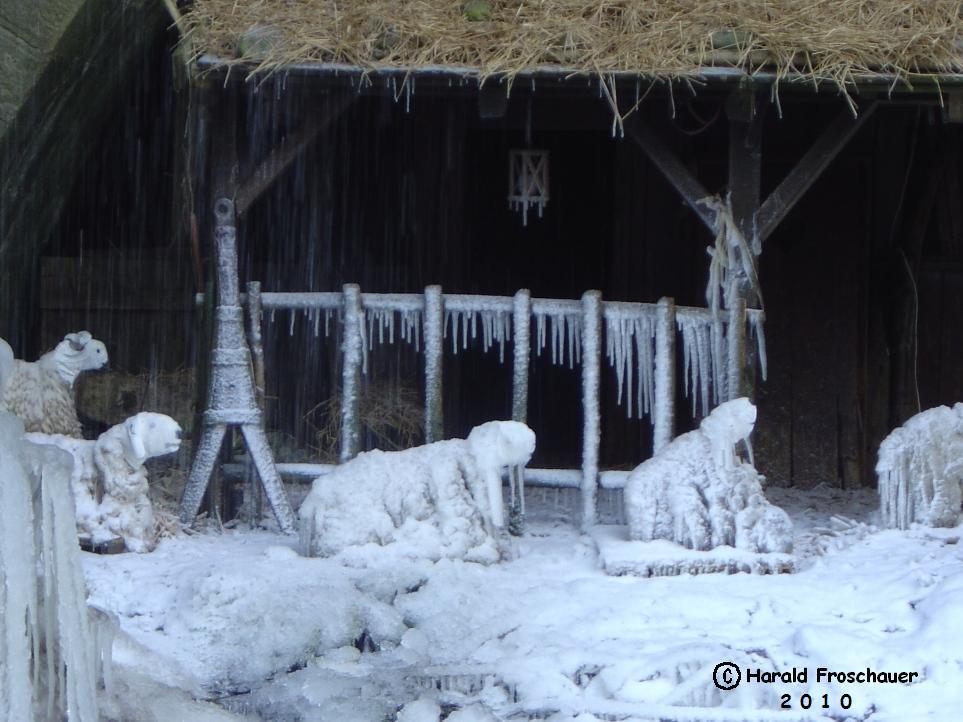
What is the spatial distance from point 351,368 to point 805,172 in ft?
9.08

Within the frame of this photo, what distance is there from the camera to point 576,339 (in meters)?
7.35

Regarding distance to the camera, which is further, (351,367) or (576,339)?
(576,339)

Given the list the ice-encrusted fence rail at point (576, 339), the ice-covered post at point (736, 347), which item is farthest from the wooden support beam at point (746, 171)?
the ice-encrusted fence rail at point (576, 339)

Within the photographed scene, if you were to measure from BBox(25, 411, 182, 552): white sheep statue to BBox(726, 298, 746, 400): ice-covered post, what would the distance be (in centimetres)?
302

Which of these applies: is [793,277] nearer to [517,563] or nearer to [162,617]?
[517,563]

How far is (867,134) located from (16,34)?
228 inches

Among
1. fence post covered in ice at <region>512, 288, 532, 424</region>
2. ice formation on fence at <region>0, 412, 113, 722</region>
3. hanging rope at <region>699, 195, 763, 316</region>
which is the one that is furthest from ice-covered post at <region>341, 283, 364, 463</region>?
ice formation on fence at <region>0, 412, 113, 722</region>

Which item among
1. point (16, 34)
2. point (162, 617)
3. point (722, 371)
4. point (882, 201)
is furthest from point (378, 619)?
point (882, 201)

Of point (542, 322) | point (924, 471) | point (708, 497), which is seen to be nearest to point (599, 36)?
point (542, 322)

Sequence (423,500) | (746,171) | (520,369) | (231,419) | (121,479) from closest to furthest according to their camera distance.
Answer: (423,500)
(121,479)
(231,419)
(520,369)
(746,171)

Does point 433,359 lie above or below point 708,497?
above

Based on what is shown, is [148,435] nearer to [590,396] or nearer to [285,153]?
[285,153]

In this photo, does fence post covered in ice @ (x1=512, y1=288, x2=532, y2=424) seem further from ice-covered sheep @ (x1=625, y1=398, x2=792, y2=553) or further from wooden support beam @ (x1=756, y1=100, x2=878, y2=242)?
wooden support beam @ (x1=756, y1=100, x2=878, y2=242)

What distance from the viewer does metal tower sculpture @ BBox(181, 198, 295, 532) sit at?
7062 millimetres
